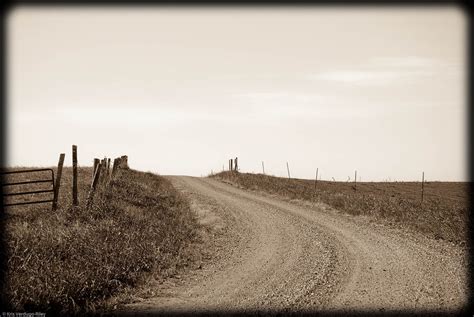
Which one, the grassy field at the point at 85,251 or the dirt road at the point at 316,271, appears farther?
the dirt road at the point at 316,271

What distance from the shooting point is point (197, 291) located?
31.3ft

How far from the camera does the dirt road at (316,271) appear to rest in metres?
8.77

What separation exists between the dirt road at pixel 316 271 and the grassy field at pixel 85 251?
892 millimetres

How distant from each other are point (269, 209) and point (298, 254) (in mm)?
8092

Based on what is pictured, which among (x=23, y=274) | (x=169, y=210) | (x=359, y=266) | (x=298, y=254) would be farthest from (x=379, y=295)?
(x=169, y=210)

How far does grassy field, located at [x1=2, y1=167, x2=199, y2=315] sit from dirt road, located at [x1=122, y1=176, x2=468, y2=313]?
89 cm

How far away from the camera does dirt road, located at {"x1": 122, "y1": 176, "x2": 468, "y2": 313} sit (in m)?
8.77

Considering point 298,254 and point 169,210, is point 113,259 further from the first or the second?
point 169,210

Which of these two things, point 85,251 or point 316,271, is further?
point 316,271

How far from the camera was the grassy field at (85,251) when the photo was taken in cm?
805

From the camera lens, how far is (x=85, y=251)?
10219 millimetres

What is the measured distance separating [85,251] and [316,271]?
5936mm

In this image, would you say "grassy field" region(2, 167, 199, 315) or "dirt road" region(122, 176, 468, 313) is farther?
"dirt road" region(122, 176, 468, 313)

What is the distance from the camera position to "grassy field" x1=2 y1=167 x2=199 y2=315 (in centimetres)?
805
